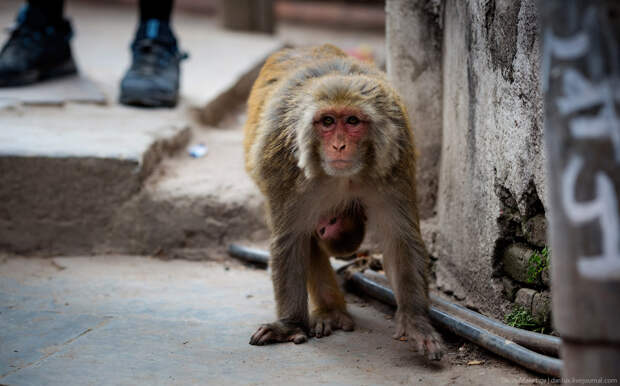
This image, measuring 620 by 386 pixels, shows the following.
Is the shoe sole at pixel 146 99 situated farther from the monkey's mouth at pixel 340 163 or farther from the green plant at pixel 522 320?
the green plant at pixel 522 320

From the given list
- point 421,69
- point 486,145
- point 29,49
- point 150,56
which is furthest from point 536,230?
point 29,49

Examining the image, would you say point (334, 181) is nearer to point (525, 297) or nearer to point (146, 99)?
point (525, 297)

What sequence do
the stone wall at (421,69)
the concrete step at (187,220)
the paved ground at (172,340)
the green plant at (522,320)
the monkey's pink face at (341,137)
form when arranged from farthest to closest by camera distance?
1. the concrete step at (187,220)
2. the stone wall at (421,69)
3. the green plant at (522,320)
4. the monkey's pink face at (341,137)
5. the paved ground at (172,340)

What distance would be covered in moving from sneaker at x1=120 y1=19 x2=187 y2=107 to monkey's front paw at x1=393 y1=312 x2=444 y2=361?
10.2 feet

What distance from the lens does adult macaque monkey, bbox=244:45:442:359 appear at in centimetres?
322

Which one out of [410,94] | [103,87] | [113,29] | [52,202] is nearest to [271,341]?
[410,94]

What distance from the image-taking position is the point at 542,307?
128 inches

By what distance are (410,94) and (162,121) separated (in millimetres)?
2125

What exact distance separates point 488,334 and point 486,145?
3.06 feet

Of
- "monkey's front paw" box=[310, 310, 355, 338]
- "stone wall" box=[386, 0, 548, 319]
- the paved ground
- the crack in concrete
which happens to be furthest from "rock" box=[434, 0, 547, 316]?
the crack in concrete

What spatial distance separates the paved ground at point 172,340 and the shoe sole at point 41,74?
74.9 inches

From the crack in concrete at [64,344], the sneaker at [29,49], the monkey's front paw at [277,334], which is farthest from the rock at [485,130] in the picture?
the sneaker at [29,49]

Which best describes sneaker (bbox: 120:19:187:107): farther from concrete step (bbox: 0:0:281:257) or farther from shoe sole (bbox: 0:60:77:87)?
shoe sole (bbox: 0:60:77:87)

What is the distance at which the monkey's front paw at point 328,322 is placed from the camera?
3576 mm
